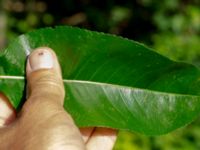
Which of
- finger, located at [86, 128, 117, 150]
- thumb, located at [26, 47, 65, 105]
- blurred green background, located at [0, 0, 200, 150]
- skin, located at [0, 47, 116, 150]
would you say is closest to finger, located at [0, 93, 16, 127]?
skin, located at [0, 47, 116, 150]

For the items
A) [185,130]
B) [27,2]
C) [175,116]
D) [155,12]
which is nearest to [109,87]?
[175,116]

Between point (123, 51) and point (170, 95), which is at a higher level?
point (123, 51)

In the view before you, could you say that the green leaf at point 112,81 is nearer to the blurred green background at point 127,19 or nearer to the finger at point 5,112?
the finger at point 5,112

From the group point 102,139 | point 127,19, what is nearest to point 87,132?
point 102,139

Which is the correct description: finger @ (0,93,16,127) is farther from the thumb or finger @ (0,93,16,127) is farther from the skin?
the thumb

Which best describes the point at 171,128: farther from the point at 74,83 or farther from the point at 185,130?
the point at 185,130

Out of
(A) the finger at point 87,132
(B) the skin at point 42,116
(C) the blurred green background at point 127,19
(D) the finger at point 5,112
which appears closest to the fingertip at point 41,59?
(B) the skin at point 42,116

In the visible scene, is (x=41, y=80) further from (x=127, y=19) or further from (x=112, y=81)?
(x=127, y=19)
